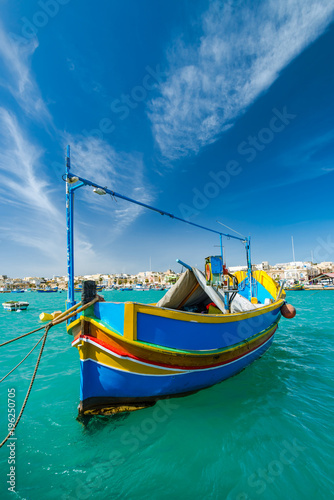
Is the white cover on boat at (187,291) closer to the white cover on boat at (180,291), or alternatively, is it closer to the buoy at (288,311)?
the white cover on boat at (180,291)

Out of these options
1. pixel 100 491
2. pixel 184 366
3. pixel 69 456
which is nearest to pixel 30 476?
pixel 69 456

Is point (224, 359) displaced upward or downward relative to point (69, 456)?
upward

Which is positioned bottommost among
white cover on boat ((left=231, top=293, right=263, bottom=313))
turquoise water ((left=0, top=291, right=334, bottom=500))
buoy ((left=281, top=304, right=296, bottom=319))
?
turquoise water ((left=0, top=291, right=334, bottom=500))

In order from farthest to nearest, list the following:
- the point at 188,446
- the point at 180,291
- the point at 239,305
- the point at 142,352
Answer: the point at 239,305 → the point at 180,291 → the point at 142,352 → the point at 188,446

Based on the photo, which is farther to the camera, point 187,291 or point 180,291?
point 187,291

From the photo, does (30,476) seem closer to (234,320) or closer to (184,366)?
(184,366)

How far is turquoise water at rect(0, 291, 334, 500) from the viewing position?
8.69ft

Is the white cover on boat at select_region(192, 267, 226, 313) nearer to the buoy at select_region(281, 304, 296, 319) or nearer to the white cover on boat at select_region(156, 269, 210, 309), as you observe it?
the white cover on boat at select_region(156, 269, 210, 309)

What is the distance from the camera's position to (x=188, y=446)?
329 centimetres

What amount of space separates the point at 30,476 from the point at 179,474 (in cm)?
207

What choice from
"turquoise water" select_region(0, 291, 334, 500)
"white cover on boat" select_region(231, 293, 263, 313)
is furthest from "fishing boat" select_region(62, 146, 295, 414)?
"white cover on boat" select_region(231, 293, 263, 313)

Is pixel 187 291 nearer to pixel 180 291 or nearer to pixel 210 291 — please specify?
pixel 180 291

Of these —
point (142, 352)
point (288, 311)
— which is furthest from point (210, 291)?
point (288, 311)

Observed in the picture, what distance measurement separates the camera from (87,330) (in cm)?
374
